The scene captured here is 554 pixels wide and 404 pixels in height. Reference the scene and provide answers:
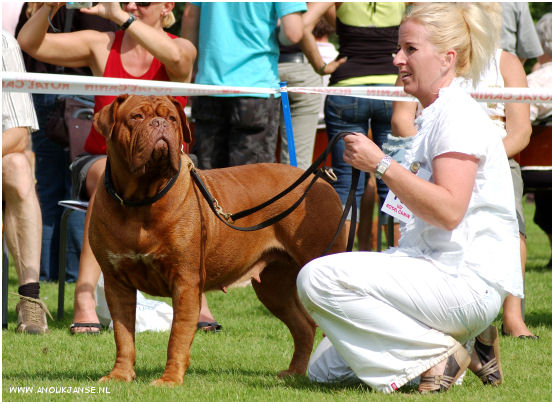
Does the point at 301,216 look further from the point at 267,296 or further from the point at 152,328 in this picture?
the point at 152,328

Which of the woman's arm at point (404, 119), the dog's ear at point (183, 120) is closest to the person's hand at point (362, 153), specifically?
the dog's ear at point (183, 120)

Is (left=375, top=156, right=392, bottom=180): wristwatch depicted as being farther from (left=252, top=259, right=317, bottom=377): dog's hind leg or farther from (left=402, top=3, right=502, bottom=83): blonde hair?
(left=252, top=259, right=317, bottom=377): dog's hind leg

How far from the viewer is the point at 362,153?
3770 mm

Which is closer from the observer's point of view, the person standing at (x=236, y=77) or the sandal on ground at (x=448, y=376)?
the sandal on ground at (x=448, y=376)

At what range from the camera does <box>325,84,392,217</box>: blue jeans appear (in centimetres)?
677

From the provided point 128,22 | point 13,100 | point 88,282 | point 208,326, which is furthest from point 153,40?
point 208,326

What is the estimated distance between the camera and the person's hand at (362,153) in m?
3.75

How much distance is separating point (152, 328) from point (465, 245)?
2849 mm

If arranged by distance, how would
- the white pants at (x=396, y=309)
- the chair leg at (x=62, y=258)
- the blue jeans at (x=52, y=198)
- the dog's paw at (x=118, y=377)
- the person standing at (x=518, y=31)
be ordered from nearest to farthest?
the white pants at (x=396, y=309)
the dog's paw at (x=118, y=377)
the chair leg at (x=62, y=258)
the person standing at (x=518, y=31)
the blue jeans at (x=52, y=198)

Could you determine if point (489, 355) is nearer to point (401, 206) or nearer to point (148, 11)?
point (401, 206)

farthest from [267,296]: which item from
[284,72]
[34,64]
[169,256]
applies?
[34,64]

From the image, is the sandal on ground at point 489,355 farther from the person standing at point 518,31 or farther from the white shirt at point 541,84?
the person standing at point 518,31

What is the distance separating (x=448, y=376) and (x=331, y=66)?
392 centimetres

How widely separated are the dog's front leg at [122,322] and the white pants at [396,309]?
3.12 feet
